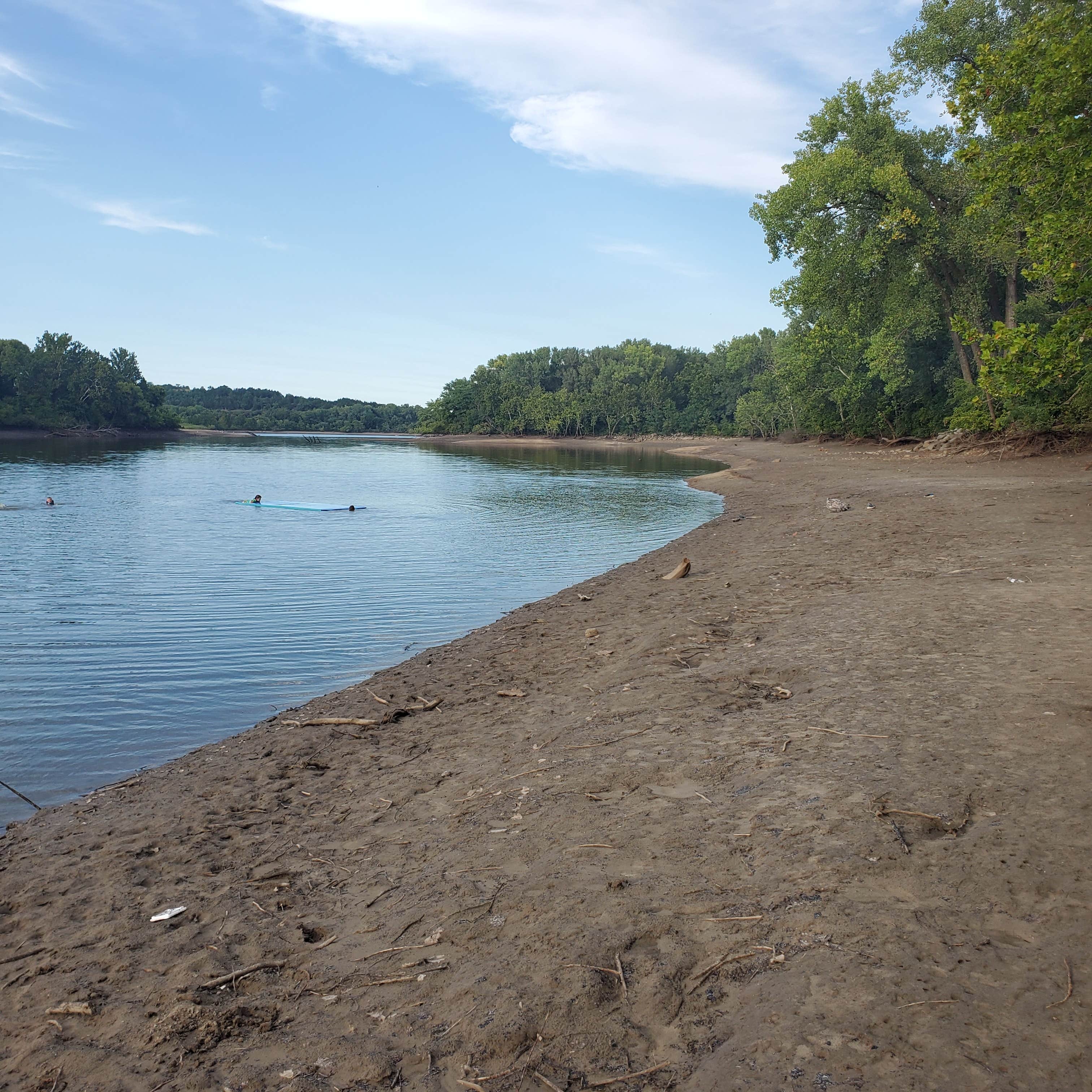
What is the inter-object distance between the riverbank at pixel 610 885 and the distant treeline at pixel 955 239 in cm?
1170

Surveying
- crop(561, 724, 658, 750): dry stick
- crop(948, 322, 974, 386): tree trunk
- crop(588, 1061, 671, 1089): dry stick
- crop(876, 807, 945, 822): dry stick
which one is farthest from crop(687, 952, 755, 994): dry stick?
crop(948, 322, 974, 386): tree trunk

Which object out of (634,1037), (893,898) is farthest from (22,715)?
(893,898)

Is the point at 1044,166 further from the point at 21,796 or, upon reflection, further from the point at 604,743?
the point at 21,796

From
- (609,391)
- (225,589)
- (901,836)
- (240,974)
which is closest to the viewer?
(240,974)

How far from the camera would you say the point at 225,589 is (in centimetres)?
1514

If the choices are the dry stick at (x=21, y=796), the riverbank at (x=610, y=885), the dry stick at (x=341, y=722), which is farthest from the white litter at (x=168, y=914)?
the dry stick at (x=341, y=722)

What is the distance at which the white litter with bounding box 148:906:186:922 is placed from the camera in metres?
4.29

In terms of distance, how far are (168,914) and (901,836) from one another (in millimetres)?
4032

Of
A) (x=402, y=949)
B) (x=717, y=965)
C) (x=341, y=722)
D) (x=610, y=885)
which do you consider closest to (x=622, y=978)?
(x=717, y=965)

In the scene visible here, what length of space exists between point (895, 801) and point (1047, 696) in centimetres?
231

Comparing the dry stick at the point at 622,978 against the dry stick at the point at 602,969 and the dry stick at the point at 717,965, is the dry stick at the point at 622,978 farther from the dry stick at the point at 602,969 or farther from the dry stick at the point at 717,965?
the dry stick at the point at 717,965

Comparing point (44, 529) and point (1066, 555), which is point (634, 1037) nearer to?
point (1066, 555)

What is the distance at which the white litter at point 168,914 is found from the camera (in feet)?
14.1

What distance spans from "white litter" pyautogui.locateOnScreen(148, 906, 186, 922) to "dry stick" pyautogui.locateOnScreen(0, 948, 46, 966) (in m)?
0.51
